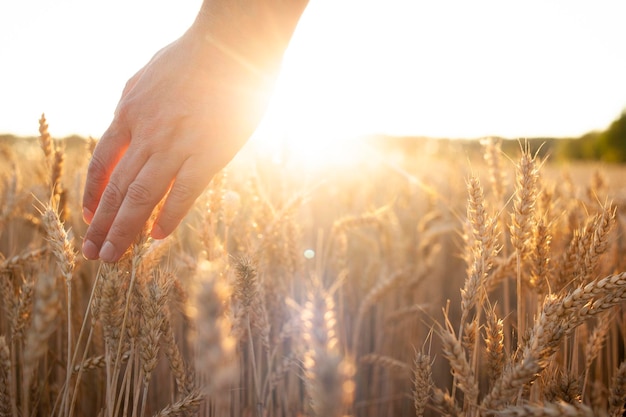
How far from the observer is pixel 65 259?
123cm

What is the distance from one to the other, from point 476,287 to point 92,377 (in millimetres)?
1691

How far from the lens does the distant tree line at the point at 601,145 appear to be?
45.4 meters

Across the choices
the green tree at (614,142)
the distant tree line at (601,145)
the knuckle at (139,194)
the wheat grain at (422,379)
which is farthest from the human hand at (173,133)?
the green tree at (614,142)

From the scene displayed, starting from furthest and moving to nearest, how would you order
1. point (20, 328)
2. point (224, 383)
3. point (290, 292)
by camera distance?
point (290, 292)
point (20, 328)
point (224, 383)

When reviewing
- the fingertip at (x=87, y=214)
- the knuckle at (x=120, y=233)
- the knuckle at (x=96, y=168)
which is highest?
the knuckle at (x=96, y=168)

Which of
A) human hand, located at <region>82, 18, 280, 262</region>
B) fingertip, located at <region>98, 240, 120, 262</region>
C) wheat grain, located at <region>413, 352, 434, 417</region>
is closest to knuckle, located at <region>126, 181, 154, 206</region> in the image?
human hand, located at <region>82, 18, 280, 262</region>

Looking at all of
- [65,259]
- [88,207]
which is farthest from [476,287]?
[88,207]

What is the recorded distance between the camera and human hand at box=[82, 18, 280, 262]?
1.38m

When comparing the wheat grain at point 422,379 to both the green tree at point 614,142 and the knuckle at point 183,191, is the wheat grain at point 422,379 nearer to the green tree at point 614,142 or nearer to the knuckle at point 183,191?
the knuckle at point 183,191

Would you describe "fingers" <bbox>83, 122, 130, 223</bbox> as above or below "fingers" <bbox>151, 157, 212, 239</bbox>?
above

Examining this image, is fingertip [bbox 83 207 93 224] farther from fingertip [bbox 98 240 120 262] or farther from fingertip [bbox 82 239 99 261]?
fingertip [bbox 98 240 120 262]

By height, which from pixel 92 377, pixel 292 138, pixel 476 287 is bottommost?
pixel 92 377

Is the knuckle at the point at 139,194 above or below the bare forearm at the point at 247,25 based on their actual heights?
below

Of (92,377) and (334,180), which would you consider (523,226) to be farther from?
(334,180)
